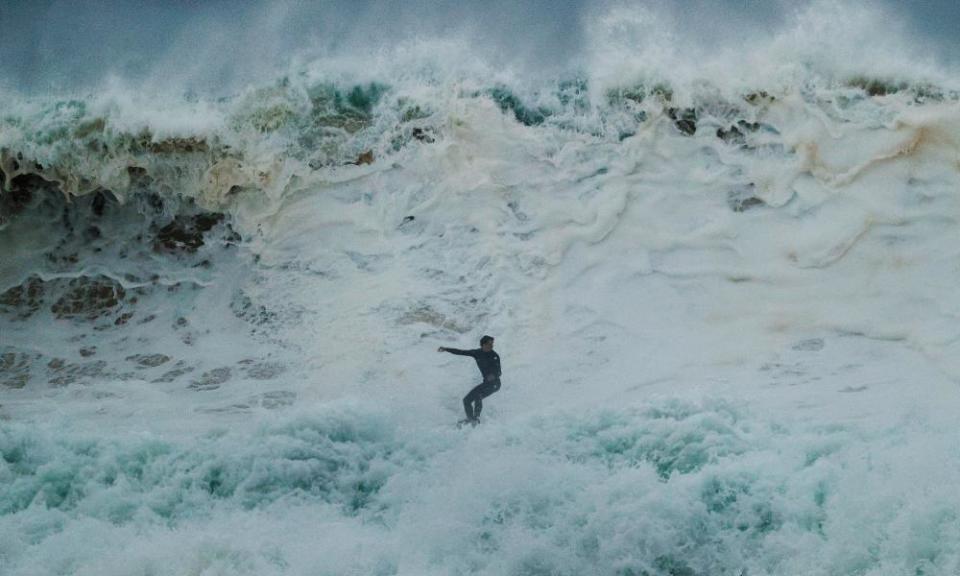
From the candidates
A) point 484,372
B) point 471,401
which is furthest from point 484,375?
point 471,401

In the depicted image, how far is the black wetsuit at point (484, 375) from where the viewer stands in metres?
6.86

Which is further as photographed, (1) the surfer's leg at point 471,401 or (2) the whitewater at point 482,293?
(1) the surfer's leg at point 471,401

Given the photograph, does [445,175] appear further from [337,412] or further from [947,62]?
[947,62]

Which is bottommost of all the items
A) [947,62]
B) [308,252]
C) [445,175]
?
[308,252]

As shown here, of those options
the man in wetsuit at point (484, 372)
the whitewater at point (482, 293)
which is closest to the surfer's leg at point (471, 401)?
the man in wetsuit at point (484, 372)

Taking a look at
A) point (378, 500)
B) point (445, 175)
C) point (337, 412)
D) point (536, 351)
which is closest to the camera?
point (378, 500)

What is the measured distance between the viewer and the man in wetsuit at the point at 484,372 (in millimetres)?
6852

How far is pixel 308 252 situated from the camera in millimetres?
7855

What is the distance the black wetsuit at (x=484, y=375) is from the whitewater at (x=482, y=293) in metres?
0.16

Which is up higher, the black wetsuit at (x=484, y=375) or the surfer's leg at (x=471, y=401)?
the black wetsuit at (x=484, y=375)

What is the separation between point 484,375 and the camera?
22.7ft

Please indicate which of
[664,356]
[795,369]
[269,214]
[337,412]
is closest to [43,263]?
[269,214]

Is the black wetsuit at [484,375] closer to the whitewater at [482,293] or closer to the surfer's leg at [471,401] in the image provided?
the surfer's leg at [471,401]

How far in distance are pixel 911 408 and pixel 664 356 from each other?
162 centimetres
